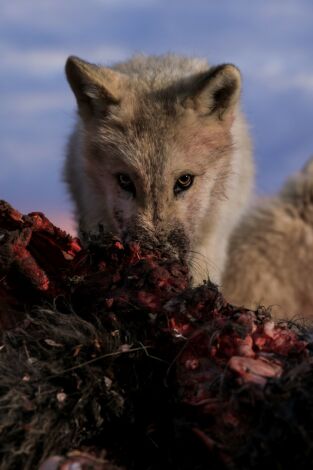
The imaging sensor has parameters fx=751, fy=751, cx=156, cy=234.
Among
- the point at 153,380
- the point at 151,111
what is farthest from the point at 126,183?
the point at 153,380

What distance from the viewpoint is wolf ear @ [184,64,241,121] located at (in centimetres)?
529

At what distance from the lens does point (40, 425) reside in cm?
220

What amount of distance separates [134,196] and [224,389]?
3.20 m

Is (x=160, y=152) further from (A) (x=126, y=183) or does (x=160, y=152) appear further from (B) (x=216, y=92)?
(B) (x=216, y=92)

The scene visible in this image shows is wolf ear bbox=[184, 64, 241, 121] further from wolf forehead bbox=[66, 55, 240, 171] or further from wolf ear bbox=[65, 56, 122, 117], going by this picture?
wolf ear bbox=[65, 56, 122, 117]

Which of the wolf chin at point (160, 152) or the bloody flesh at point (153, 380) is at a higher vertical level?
the wolf chin at point (160, 152)

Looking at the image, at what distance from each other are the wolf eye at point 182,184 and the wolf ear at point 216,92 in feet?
1.65

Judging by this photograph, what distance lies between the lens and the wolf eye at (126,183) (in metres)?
5.28

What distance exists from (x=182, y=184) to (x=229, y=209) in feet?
2.42

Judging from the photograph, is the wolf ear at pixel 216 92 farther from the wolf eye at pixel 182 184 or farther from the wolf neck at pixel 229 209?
the wolf eye at pixel 182 184

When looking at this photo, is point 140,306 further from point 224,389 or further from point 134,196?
point 134,196

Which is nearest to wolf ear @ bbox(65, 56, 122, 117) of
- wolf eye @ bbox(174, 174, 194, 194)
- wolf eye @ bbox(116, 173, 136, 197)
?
wolf eye @ bbox(116, 173, 136, 197)

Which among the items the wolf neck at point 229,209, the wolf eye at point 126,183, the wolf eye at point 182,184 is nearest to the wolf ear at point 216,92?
the wolf neck at point 229,209

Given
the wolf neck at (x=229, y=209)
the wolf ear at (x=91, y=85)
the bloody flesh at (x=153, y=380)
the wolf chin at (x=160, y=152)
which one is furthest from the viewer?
the wolf neck at (x=229, y=209)
